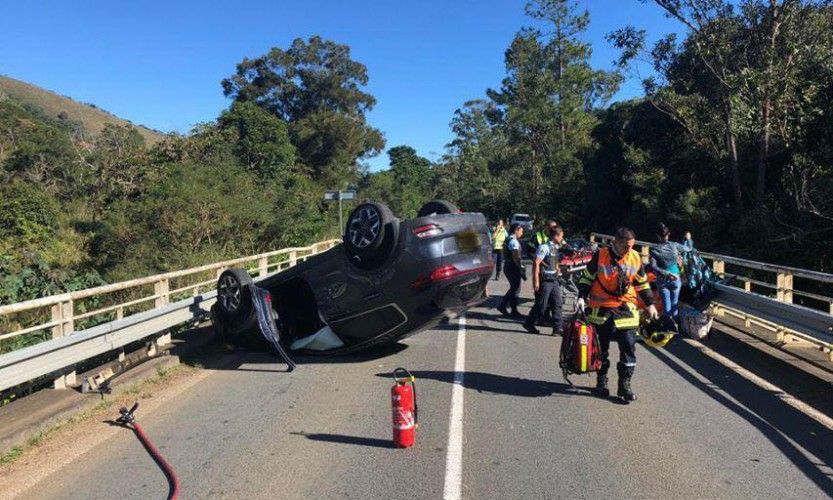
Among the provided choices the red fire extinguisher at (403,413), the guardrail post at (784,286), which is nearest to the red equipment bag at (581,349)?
the red fire extinguisher at (403,413)

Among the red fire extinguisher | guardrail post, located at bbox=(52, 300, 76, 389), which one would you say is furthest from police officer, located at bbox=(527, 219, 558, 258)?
guardrail post, located at bbox=(52, 300, 76, 389)

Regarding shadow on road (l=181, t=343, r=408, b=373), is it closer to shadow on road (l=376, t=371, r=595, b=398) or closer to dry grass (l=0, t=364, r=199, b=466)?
dry grass (l=0, t=364, r=199, b=466)

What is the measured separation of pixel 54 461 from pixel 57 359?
48.6 inches

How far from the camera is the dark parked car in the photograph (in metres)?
7.20

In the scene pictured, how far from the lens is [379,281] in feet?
24.2

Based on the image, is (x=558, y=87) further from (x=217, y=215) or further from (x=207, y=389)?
(x=207, y=389)

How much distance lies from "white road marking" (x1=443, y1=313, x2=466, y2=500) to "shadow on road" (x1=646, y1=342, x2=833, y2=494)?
95.2 inches

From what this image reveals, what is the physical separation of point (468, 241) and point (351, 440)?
3.09m

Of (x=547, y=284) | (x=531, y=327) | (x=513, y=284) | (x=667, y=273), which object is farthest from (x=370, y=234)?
(x=667, y=273)

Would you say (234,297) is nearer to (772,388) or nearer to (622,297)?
(622,297)

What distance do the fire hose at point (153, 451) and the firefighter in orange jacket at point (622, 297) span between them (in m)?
4.03

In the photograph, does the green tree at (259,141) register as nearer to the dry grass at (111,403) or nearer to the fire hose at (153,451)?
the dry grass at (111,403)

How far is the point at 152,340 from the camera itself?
27.2 feet

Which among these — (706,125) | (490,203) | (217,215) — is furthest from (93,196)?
(490,203)
